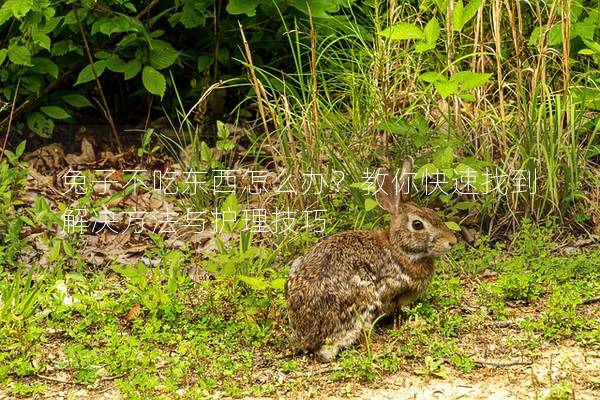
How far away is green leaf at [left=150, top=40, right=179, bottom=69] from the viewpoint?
8.03 meters

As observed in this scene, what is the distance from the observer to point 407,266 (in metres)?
5.83

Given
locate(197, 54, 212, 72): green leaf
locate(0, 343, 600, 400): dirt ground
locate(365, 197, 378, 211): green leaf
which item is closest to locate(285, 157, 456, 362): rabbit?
locate(0, 343, 600, 400): dirt ground

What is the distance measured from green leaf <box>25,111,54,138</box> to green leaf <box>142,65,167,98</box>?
3.09 feet

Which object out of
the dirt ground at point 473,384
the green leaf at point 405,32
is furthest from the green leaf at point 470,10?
the dirt ground at point 473,384

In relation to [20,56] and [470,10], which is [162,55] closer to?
[20,56]

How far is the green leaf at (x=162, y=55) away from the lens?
8.03 meters

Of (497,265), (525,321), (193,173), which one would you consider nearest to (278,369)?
(525,321)

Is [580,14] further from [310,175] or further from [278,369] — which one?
[278,369]

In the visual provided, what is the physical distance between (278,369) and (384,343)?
1.89 feet

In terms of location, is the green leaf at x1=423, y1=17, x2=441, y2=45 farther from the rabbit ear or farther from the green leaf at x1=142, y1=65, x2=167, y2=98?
the green leaf at x1=142, y1=65, x2=167, y2=98

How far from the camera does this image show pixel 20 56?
7738 mm

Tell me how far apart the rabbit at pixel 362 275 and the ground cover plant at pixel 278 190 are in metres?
0.13

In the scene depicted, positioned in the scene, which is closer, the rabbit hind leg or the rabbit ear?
the rabbit hind leg

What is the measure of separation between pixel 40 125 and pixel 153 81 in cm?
106
